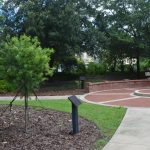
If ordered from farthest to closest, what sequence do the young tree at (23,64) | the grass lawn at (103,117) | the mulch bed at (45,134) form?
1. the grass lawn at (103,117)
2. the young tree at (23,64)
3. the mulch bed at (45,134)

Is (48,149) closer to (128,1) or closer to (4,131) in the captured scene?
(4,131)

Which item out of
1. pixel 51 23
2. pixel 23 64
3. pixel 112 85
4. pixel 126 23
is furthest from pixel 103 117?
pixel 126 23

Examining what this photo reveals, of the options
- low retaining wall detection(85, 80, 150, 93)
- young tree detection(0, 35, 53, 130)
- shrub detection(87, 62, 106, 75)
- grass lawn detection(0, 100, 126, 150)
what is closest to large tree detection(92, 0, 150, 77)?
shrub detection(87, 62, 106, 75)

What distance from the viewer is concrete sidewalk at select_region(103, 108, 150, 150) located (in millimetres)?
7648

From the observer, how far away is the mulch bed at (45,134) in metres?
7.59

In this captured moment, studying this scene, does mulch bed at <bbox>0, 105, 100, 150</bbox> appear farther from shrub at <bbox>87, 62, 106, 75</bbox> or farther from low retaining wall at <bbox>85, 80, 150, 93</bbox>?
shrub at <bbox>87, 62, 106, 75</bbox>

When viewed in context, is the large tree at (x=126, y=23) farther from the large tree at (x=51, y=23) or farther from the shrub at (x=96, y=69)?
the large tree at (x=51, y=23)

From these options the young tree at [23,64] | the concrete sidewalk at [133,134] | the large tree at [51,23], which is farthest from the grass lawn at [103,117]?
the large tree at [51,23]

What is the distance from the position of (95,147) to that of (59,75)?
2278cm

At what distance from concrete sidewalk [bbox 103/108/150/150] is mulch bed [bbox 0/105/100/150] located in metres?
0.49

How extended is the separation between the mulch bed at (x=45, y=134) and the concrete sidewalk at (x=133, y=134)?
1.60 feet

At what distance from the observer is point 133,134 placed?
8.80 metres

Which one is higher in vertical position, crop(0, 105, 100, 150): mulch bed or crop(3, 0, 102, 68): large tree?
crop(3, 0, 102, 68): large tree

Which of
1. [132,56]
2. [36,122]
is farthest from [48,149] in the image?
[132,56]
